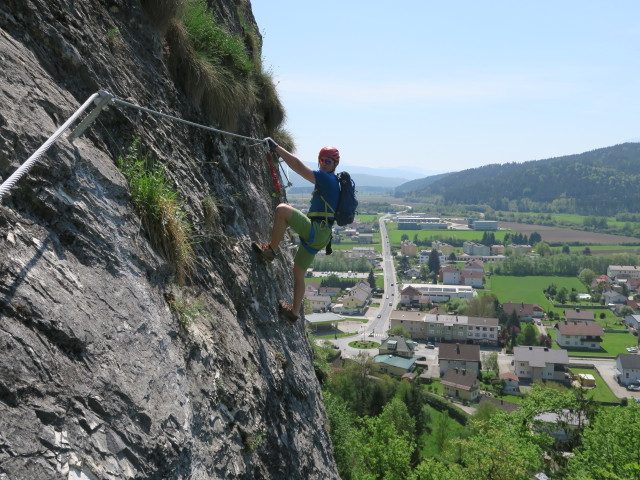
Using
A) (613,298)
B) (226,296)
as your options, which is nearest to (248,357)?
(226,296)

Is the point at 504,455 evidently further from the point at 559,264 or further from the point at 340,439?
the point at 559,264

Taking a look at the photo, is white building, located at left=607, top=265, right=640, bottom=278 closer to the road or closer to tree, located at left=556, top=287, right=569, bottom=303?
tree, located at left=556, top=287, right=569, bottom=303

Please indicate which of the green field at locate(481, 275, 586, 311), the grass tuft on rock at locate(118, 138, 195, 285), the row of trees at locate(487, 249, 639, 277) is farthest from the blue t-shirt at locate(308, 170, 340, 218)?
the row of trees at locate(487, 249, 639, 277)

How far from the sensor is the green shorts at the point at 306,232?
6582 millimetres

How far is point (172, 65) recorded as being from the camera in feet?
21.6

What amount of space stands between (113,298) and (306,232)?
11.4 feet

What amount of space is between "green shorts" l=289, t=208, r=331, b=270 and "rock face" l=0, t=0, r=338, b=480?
2.42 ft

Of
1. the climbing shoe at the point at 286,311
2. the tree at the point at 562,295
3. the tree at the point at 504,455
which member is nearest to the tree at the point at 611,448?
the tree at the point at 504,455

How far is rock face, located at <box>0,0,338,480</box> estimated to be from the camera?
2771 millimetres

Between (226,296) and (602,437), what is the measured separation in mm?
15994

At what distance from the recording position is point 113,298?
11.6ft

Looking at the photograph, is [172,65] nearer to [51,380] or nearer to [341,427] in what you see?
[51,380]

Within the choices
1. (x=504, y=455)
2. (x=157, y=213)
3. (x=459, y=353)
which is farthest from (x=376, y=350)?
(x=157, y=213)

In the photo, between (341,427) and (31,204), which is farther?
(341,427)
